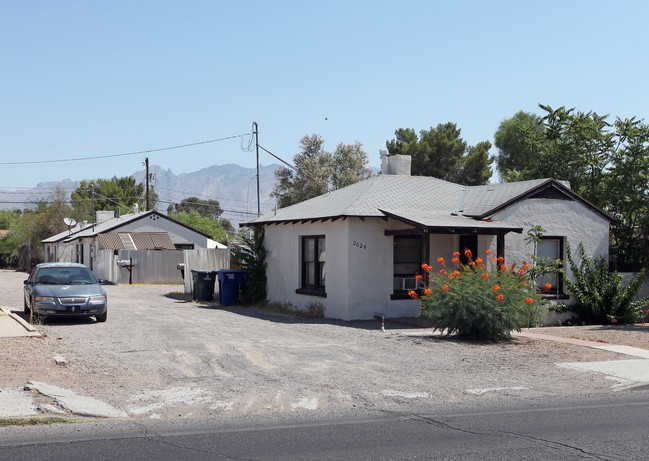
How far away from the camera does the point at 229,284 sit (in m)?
23.9

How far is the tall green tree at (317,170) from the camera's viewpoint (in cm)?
4719

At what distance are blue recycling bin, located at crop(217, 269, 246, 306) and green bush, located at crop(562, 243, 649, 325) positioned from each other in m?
10.5

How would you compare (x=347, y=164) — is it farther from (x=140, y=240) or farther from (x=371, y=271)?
(x=371, y=271)

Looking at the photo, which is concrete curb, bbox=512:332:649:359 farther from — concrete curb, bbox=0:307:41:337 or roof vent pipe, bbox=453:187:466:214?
concrete curb, bbox=0:307:41:337

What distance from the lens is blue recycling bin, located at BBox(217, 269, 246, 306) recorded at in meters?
23.8

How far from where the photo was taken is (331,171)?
47688mm

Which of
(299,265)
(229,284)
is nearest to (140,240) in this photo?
(229,284)

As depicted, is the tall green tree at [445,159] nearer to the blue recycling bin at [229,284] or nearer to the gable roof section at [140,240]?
the gable roof section at [140,240]

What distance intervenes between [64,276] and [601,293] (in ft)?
48.0

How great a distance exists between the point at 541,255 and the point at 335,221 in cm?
601

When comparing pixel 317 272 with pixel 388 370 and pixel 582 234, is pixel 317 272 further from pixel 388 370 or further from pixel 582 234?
pixel 388 370

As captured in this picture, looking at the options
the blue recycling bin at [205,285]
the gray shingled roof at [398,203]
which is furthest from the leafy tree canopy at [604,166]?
the blue recycling bin at [205,285]

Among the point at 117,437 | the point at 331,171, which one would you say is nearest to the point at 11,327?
the point at 117,437

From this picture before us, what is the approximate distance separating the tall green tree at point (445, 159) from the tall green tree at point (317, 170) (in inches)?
102
